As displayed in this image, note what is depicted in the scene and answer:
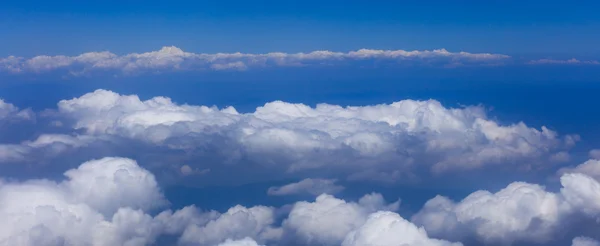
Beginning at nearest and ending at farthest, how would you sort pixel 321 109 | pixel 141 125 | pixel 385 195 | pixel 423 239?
pixel 423 239, pixel 385 195, pixel 141 125, pixel 321 109

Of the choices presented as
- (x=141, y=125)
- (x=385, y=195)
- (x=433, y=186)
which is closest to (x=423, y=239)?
(x=385, y=195)

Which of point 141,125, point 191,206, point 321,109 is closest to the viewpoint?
point 191,206

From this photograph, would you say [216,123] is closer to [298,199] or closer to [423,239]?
[298,199]

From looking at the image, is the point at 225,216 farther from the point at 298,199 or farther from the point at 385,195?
the point at 385,195

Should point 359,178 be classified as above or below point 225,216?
above

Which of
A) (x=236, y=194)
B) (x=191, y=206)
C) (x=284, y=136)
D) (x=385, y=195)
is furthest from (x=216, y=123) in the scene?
(x=385, y=195)

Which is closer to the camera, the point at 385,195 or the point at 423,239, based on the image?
the point at 423,239

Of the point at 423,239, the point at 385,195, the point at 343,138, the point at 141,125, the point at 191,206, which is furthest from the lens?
the point at 343,138

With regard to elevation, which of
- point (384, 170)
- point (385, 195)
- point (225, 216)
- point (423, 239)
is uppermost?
point (384, 170)

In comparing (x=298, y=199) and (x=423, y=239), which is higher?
(x=298, y=199)
